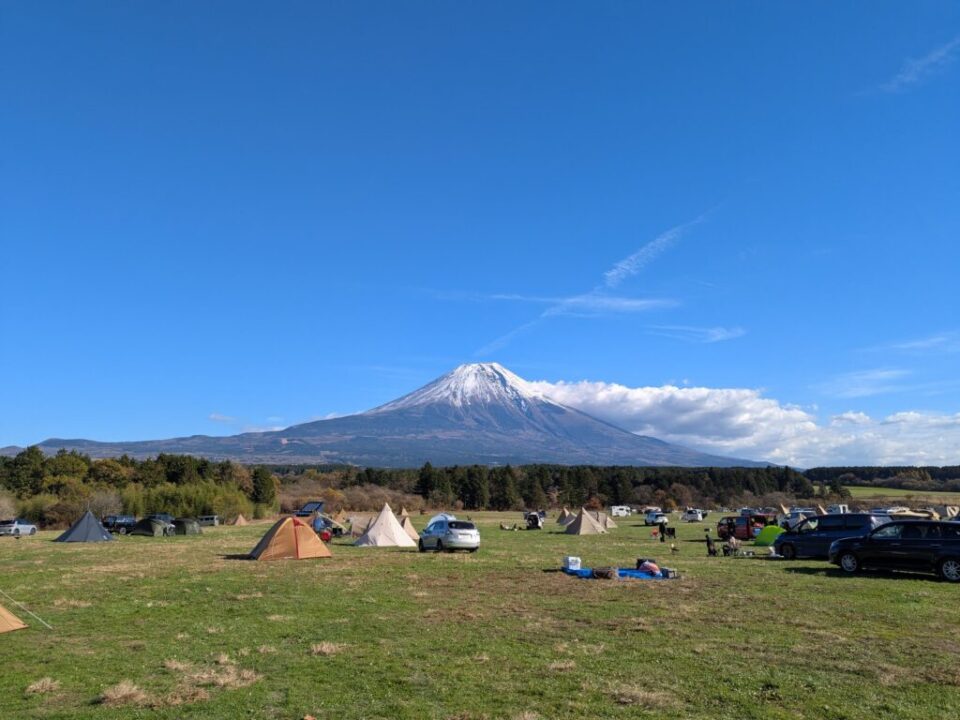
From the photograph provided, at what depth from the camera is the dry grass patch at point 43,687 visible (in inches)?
311

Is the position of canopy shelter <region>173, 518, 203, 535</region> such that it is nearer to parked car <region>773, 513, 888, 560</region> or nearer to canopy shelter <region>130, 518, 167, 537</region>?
canopy shelter <region>130, 518, 167, 537</region>

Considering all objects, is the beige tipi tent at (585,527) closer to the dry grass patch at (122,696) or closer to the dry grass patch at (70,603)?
the dry grass patch at (70,603)

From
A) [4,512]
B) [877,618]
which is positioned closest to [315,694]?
[877,618]

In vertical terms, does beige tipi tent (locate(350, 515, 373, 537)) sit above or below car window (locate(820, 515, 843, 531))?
below

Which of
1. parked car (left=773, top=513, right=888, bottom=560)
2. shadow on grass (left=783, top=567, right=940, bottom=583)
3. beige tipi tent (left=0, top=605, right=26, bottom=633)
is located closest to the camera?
beige tipi tent (left=0, top=605, right=26, bottom=633)

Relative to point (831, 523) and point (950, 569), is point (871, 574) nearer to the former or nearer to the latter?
point (950, 569)

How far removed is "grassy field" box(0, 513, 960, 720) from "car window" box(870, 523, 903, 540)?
1208mm

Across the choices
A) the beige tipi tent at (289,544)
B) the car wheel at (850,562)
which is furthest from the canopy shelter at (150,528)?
the car wheel at (850,562)

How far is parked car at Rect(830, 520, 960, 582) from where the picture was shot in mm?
17438

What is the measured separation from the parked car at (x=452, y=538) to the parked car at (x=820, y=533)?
11242mm

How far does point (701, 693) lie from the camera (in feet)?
24.7

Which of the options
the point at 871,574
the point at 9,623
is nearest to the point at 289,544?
the point at 9,623

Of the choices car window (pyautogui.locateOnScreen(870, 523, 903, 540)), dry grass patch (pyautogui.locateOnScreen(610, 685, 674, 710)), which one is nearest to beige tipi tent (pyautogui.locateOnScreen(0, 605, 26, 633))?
dry grass patch (pyautogui.locateOnScreen(610, 685, 674, 710))

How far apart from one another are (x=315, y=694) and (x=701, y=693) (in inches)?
165
